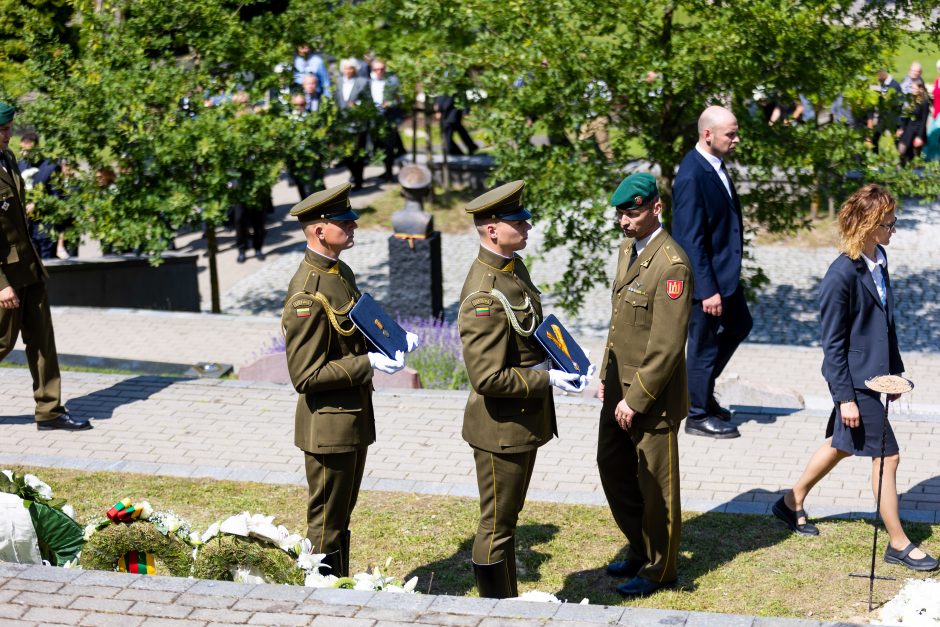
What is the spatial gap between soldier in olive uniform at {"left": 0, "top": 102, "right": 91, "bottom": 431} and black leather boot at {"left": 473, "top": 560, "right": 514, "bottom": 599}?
13.6ft

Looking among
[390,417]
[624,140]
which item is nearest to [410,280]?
[624,140]

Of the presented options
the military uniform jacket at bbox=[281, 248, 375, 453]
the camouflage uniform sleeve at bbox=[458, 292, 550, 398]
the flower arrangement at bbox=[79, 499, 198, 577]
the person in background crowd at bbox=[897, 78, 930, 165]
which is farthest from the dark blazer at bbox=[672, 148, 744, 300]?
the person in background crowd at bbox=[897, 78, 930, 165]

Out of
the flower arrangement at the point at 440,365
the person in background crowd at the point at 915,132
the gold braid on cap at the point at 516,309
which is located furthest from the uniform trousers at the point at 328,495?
the person in background crowd at the point at 915,132

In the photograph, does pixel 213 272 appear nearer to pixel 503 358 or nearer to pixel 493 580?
pixel 493 580

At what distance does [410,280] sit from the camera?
1322 cm

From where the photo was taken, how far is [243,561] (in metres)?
5.55


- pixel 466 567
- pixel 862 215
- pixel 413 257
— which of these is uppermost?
pixel 862 215

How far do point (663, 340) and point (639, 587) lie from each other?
4.06 ft

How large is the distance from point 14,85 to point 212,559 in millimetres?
9611

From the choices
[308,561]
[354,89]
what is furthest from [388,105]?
[308,561]

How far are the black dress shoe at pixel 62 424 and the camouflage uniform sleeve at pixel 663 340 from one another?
4636 millimetres

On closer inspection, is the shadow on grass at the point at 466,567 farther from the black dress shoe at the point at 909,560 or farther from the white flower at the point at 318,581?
the black dress shoe at the point at 909,560

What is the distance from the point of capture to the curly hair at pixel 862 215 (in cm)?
648

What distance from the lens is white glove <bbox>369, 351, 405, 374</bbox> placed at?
6.11 m
